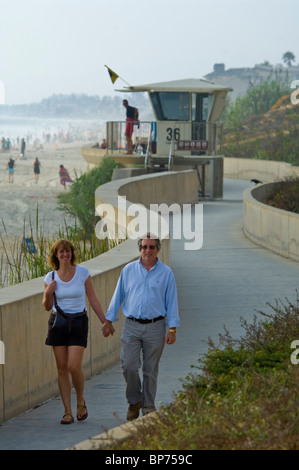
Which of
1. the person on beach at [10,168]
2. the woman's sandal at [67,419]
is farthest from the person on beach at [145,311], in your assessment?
the person on beach at [10,168]

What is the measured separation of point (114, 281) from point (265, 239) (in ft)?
32.9

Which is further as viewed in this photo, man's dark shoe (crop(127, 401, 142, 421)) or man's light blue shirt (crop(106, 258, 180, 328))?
man's dark shoe (crop(127, 401, 142, 421))

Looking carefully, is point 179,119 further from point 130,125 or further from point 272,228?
point 272,228

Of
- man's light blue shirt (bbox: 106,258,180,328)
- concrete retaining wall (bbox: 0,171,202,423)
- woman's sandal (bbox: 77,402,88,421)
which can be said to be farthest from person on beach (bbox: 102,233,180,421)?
concrete retaining wall (bbox: 0,171,202,423)

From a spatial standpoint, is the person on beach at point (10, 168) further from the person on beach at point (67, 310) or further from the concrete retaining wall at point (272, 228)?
the person on beach at point (67, 310)

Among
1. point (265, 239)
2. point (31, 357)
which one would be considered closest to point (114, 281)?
point (31, 357)

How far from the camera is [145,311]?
8.01 metres

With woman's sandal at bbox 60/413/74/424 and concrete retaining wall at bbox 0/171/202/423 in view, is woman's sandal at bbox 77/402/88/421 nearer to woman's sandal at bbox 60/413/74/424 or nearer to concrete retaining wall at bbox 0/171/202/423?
woman's sandal at bbox 60/413/74/424

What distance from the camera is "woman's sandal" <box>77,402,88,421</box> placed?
822 cm

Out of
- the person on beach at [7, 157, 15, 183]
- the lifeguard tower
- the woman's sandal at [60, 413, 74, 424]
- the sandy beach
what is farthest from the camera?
the person on beach at [7, 157, 15, 183]

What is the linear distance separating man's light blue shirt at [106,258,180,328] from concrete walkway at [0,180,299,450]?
754mm

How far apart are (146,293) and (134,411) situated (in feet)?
3.48

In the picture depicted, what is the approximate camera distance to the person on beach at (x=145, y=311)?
8008 mm
